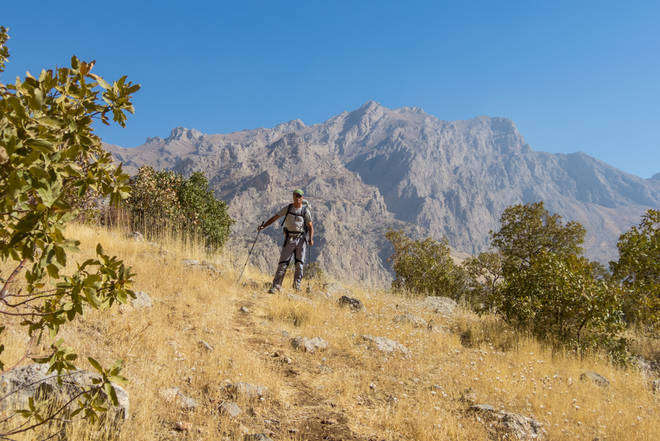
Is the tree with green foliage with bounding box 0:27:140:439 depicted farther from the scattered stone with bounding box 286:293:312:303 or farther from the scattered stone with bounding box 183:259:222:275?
the scattered stone with bounding box 183:259:222:275

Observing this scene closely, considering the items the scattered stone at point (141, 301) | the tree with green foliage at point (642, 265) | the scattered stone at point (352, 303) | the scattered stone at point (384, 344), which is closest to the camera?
the scattered stone at point (141, 301)

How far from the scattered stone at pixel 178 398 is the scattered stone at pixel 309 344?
2.79 meters

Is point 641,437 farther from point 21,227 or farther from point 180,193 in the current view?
point 180,193

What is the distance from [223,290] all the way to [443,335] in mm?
5813

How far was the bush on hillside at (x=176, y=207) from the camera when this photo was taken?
15.1m

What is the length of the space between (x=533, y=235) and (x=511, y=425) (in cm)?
1817

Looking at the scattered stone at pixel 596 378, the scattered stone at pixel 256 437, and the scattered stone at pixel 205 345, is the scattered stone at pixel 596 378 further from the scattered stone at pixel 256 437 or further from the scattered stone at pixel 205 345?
the scattered stone at pixel 205 345

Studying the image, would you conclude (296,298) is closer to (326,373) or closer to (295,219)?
(295,219)

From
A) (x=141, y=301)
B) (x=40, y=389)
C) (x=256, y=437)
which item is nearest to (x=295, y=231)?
(x=141, y=301)

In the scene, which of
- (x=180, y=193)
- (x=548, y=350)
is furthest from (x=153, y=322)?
(x=180, y=193)

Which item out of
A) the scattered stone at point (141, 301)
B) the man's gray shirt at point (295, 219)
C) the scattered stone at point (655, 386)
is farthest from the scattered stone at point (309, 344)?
the scattered stone at point (655, 386)

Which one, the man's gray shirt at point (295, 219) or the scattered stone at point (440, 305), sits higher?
the man's gray shirt at point (295, 219)

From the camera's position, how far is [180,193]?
19562mm

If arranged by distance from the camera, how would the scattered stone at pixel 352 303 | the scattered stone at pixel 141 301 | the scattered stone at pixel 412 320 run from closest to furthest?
the scattered stone at pixel 141 301, the scattered stone at pixel 412 320, the scattered stone at pixel 352 303
